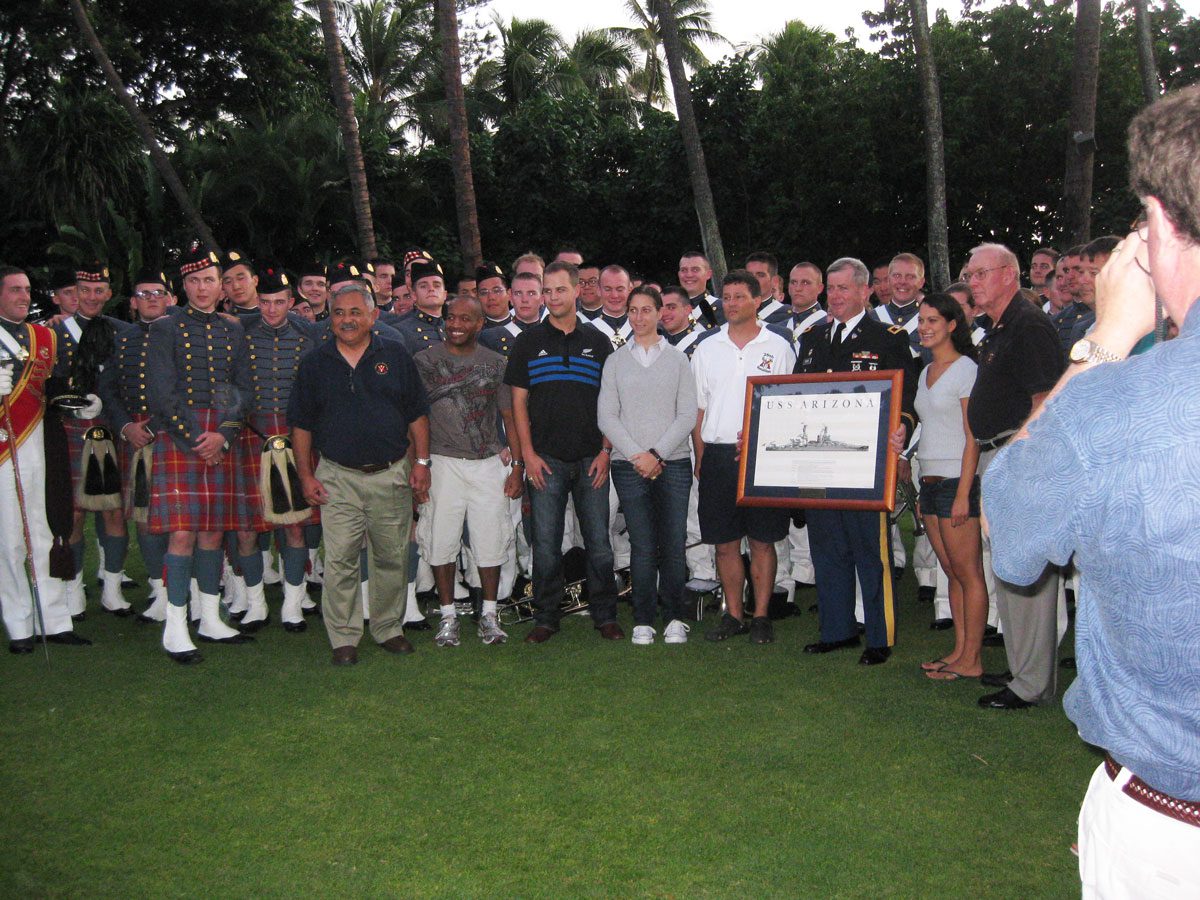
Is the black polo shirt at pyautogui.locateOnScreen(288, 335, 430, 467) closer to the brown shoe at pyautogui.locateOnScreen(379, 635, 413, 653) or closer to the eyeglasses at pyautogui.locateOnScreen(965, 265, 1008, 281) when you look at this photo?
the brown shoe at pyautogui.locateOnScreen(379, 635, 413, 653)

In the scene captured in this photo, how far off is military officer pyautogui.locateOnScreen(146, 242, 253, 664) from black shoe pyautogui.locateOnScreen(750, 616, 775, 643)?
3.31 metres

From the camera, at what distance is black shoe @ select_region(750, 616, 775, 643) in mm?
6707

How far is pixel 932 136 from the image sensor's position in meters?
16.6

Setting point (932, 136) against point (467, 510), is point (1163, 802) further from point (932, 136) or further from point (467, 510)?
point (932, 136)

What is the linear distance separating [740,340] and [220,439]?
338 centimetres

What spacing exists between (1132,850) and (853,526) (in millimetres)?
4574

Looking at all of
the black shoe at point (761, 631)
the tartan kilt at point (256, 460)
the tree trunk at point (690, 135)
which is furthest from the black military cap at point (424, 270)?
the tree trunk at point (690, 135)

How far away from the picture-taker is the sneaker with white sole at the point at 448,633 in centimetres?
682

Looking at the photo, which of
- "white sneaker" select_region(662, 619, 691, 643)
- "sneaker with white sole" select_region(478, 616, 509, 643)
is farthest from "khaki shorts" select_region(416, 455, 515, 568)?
"white sneaker" select_region(662, 619, 691, 643)

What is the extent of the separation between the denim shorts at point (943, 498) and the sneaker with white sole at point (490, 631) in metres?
2.75

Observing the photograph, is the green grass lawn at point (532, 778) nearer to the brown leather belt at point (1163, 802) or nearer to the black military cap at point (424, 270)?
the brown leather belt at point (1163, 802)

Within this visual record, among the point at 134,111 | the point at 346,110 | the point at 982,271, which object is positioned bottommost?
the point at 982,271

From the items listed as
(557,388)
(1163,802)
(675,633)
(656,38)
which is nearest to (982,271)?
(557,388)

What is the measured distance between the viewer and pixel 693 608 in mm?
7574
